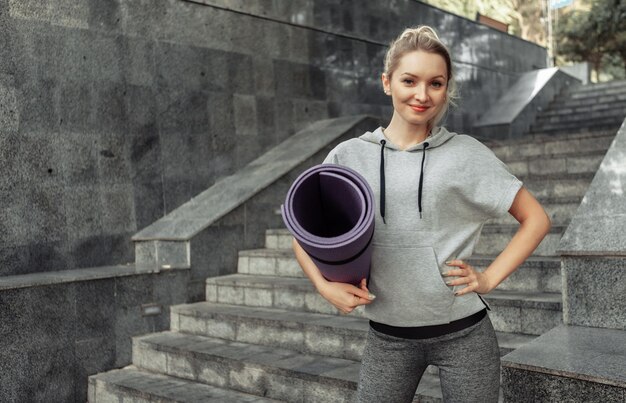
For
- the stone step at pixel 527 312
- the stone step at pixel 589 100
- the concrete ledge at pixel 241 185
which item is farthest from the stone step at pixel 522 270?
the stone step at pixel 589 100

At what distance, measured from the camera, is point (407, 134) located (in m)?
2.00

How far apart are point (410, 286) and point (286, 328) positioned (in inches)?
133

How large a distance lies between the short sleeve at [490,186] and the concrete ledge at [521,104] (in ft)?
38.3

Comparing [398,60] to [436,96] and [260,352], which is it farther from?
[260,352]

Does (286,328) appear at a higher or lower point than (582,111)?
lower

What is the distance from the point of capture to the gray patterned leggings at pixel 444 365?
188cm

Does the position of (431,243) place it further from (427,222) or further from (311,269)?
(311,269)

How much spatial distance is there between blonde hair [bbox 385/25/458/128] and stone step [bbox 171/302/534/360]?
250 cm

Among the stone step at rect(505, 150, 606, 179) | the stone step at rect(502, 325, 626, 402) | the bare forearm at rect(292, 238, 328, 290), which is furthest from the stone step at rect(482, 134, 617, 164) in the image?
the bare forearm at rect(292, 238, 328, 290)

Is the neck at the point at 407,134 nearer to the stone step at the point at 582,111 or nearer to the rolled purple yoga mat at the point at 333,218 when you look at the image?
the rolled purple yoga mat at the point at 333,218

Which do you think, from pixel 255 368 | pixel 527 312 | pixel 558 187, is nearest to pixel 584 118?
pixel 558 187

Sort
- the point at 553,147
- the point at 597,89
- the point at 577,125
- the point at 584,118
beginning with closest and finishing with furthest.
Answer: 1. the point at 553,147
2. the point at 577,125
3. the point at 584,118
4. the point at 597,89

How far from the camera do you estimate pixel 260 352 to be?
504 centimetres

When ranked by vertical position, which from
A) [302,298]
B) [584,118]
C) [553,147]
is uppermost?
[584,118]
